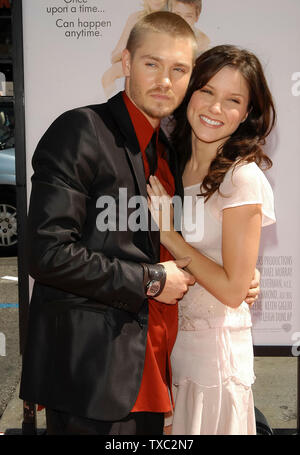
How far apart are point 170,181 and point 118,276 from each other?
2.11 feet

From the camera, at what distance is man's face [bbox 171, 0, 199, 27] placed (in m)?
2.54

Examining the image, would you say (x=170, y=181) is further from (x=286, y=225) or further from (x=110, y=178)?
(x=286, y=225)

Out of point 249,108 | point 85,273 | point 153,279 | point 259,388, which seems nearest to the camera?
point 85,273

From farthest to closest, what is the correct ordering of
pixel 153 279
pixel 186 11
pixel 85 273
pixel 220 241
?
pixel 186 11 → pixel 220 241 → pixel 153 279 → pixel 85 273

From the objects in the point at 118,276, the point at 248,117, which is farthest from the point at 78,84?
the point at 118,276

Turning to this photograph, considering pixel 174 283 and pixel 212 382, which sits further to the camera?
pixel 212 382

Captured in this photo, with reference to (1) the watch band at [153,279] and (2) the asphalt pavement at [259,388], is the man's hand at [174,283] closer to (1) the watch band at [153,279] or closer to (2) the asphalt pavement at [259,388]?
(1) the watch band at [153,279]

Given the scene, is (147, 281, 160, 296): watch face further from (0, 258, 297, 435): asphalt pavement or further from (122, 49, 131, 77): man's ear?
(0, 258, 297, 435): asphalt pavement

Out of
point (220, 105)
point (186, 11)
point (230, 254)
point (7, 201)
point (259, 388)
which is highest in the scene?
point (186, 11)

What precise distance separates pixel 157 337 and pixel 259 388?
9.68ft

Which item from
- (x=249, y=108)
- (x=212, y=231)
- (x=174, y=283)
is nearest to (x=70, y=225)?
(x=174, y=283)

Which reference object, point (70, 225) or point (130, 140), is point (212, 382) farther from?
point (130, 140)

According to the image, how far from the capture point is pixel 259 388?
15.1ft

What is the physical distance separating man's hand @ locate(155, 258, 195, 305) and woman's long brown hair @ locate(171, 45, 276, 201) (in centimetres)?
38
